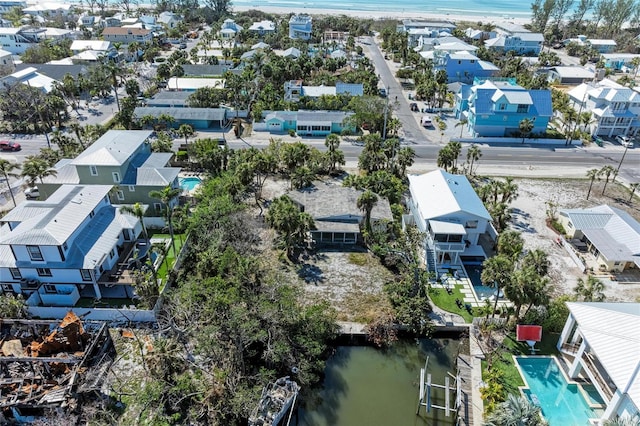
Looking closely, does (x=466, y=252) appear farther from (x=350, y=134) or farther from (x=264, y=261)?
(x=350, y=134)

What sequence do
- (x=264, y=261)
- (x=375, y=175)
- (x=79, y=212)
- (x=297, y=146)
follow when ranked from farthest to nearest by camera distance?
1. (x=297, y=146)
2. (x=375, y=175)
3. (x=264, y=261)
4. (x=79, y=212)

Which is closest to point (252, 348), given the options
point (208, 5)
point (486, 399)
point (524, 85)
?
point (486, 399)

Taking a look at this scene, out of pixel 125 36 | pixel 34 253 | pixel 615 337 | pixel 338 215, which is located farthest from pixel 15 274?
pixel 125 36

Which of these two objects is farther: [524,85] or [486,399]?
[524,85]

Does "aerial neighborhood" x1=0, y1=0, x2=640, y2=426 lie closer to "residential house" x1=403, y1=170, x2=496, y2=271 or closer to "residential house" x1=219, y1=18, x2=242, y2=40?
"residential house" x1=403, y1=170, x2=496, y2=271

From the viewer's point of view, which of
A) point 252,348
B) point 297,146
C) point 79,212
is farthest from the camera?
point 297,146

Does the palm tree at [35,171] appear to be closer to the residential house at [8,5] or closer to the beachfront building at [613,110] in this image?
the beachfront building at [613,110]

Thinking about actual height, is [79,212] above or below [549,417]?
above
